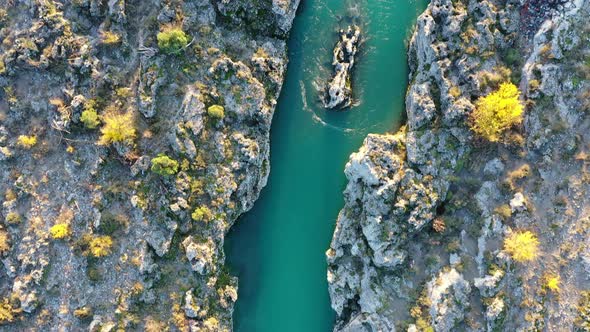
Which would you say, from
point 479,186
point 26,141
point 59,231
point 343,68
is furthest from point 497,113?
point 26,141

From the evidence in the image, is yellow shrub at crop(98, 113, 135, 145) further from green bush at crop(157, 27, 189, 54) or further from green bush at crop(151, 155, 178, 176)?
green bush at crop(157, 27, 189, 54)

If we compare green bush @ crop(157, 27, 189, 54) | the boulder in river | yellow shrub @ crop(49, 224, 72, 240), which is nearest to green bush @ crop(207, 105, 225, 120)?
green bush @ crop(157, 27, 189, 54)

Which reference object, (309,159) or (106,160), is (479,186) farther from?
(106,160)

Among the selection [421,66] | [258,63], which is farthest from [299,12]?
[421,66]

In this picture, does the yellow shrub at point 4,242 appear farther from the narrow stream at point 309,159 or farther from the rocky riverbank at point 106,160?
the narrow stream at point 309,159

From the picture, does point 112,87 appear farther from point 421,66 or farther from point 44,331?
point 421,66

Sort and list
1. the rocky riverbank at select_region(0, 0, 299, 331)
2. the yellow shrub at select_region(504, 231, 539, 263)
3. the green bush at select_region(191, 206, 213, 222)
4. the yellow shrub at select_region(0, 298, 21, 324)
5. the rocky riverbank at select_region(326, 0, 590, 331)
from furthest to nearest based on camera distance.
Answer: the green bush at select_region(191, 206, 213, 222)
the rocky riverbank at select_region(0, 0, 299, 331)
the yellow shrub at select_region(0, 298, 21, 324)
the rocky riverbank at select_region(326, 0, 590, 331)
the yellow shrub at select_region(504, 231, 539, 263)

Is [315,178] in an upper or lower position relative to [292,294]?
upper

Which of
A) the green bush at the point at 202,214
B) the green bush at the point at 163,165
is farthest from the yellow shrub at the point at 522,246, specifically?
the green bush at the point at 163,165
